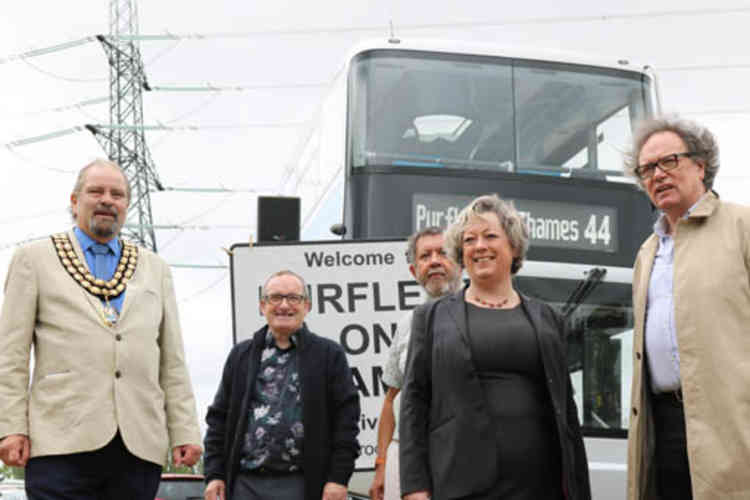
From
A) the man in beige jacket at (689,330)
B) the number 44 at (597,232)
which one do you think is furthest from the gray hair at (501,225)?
the number 44 at (597,232)

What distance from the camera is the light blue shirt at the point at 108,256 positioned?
193 inches

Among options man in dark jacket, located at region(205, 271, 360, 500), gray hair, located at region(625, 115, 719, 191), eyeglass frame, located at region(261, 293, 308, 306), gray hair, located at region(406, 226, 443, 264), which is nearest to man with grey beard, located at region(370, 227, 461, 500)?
gray hair, located at region(406, 226, 443, 264)

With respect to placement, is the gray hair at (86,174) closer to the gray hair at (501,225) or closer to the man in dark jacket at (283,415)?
the man in dark jacket at (283,415)

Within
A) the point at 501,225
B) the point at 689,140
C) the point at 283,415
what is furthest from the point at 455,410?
the point at 283,415

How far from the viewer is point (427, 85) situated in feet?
32.1

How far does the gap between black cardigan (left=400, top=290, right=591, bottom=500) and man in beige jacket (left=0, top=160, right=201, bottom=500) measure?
121 centimetres

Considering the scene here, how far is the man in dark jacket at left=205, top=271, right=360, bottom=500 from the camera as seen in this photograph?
5.34m

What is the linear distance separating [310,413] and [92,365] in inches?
44.3

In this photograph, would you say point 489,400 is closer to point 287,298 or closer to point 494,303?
point 494,303

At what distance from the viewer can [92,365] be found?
15.5 feet

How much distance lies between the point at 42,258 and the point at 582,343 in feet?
17.2

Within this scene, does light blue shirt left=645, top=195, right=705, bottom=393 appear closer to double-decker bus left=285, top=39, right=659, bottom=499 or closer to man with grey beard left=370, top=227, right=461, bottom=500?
man with grey beard left=370, top=227, right=461, bottom=500

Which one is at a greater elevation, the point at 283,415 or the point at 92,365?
the point at 92,365

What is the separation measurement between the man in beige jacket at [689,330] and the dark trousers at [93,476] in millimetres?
1978
